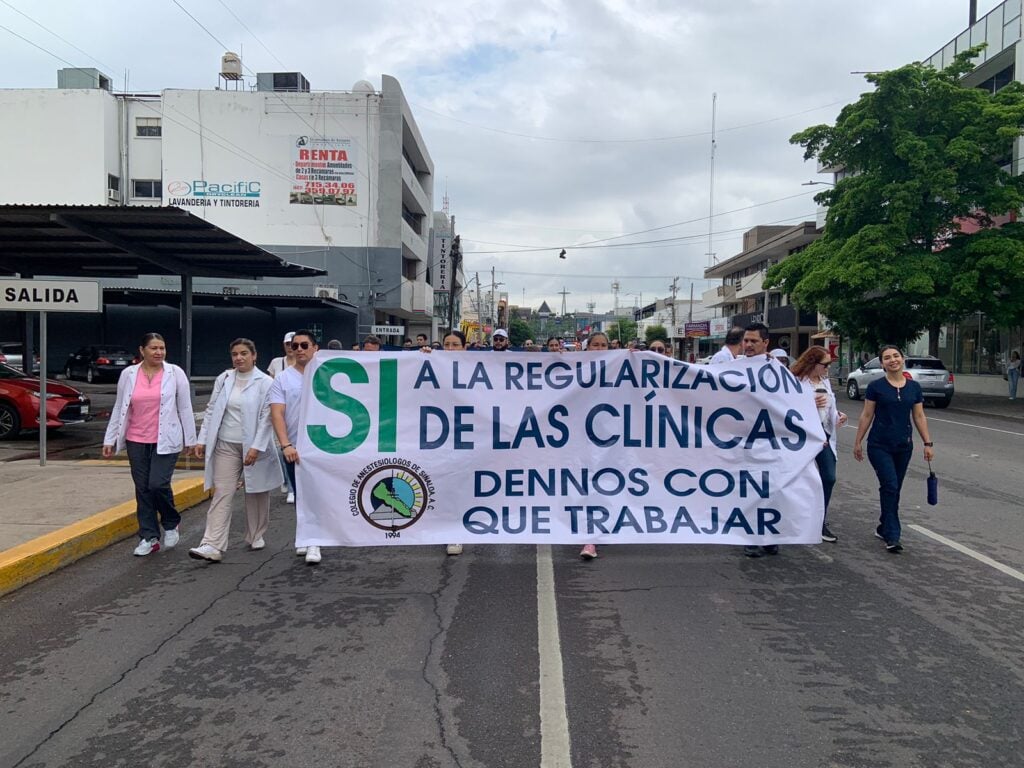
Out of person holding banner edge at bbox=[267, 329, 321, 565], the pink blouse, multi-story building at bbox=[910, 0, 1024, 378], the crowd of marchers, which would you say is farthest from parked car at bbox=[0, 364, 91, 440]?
multi-story building at bbox=[910, 0, 1024, 378]

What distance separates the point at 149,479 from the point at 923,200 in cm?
2658

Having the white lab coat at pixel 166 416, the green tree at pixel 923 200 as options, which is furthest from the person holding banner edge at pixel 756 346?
the green tree at pixel 923 200

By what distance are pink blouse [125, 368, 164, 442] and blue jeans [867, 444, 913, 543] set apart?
5856 millimetres

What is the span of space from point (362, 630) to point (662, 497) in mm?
2476

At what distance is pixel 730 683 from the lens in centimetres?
406

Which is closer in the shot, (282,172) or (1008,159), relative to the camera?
(1008,159)

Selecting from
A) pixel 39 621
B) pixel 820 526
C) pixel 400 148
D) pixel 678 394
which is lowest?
pixel 39 621

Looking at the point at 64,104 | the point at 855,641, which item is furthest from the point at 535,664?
the point at 64,104

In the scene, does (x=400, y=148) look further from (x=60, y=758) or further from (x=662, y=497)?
(x=60, y=758)

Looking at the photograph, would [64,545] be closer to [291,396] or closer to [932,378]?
[291,396]

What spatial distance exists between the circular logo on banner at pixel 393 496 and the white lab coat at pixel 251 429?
964 millimetres

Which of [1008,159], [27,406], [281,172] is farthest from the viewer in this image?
[281,172]

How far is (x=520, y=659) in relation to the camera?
14.3 feet

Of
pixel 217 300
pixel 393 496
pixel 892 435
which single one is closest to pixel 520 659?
pixel 393 496
